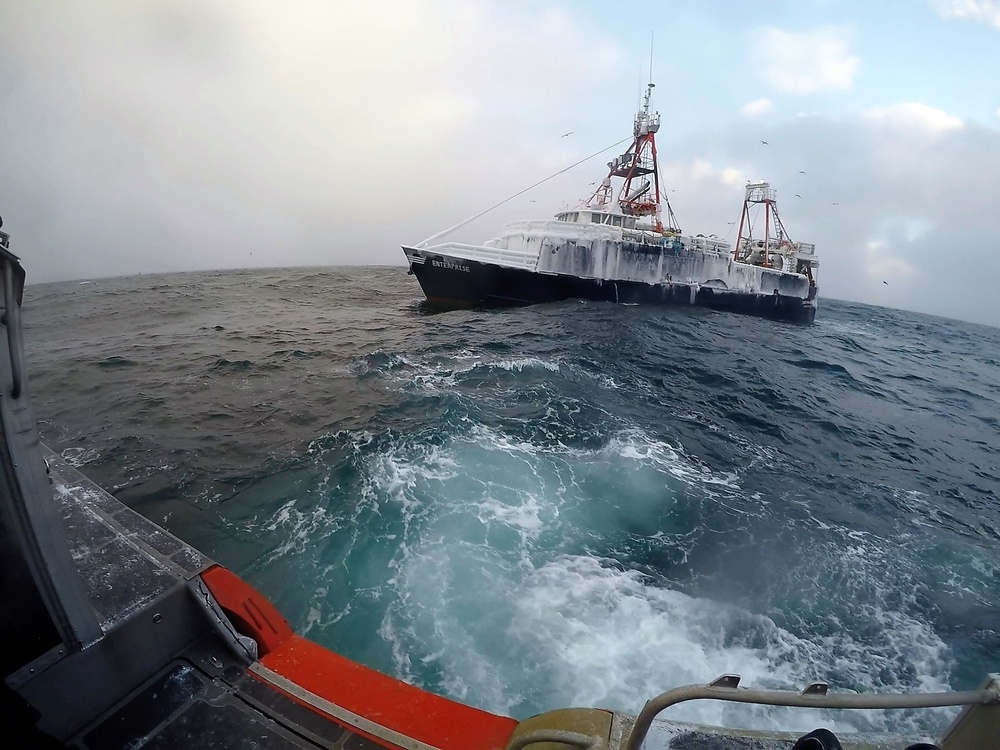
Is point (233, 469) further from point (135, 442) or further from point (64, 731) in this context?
point (64, 731)

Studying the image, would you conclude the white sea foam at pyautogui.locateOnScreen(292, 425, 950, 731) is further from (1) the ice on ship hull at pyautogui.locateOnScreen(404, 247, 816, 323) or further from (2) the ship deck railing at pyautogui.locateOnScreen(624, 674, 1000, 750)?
(1) the ice on ship hull at pyautogui.locateOnScreen(404, 247, 816, 323)

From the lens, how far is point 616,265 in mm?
29562

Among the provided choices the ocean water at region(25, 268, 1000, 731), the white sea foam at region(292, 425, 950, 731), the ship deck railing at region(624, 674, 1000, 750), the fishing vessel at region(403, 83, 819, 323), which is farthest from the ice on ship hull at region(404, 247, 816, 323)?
the ship deck railing at region(624, 674, 1000, 750)

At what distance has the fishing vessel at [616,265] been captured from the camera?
2759 cm

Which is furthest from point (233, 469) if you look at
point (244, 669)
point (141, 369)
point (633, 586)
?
point (141, 369)

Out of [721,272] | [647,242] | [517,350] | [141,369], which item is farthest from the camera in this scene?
[721,272]

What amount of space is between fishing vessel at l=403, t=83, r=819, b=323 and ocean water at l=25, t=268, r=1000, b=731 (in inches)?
461

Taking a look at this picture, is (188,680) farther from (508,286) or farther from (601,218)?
(601,218)

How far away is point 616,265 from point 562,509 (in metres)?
24.9

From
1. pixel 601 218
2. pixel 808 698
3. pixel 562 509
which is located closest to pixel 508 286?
pixel 601 218

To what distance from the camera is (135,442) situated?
9023mm

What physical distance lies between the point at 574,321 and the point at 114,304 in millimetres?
29413

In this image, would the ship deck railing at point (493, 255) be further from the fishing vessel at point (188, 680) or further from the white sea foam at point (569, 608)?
the fishing vessel at point (188, 680)

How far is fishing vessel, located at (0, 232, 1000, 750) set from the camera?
7.27ft
